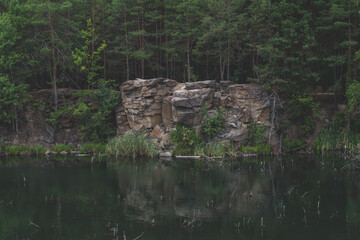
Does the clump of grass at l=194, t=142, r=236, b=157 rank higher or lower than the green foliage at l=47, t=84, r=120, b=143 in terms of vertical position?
lower

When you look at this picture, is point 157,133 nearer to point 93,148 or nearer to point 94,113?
point 93,148

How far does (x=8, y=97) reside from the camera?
3328 centimetres

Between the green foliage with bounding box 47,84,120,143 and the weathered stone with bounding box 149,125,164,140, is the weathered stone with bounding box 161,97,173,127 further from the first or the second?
the green foliage with bounding box 47,84,120,143

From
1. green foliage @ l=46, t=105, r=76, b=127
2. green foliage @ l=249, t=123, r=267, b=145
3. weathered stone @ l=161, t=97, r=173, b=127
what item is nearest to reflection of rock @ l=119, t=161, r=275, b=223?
green foliage @ l=249, t=123, r=267, b=145

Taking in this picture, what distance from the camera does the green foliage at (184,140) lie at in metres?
31.6

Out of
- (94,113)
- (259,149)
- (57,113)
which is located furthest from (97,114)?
(259,149)

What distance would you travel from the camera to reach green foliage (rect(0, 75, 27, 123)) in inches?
1287

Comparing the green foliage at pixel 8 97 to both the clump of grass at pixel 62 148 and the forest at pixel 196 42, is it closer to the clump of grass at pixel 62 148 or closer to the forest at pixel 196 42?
the forest at pixel 196 42

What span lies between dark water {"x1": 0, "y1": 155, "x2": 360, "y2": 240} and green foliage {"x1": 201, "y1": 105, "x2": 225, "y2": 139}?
5090 millimetres

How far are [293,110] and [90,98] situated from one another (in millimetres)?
20248

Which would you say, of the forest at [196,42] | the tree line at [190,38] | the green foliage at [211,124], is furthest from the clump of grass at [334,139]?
the green foliage at [211,124]

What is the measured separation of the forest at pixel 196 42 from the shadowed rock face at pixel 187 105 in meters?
2.14

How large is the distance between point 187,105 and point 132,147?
622 cm

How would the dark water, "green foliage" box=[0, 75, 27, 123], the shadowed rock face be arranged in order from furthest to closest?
1. the shadowed rock face
2. "green foliage" box=[0, 75, 27, 123]
3. the dark water
